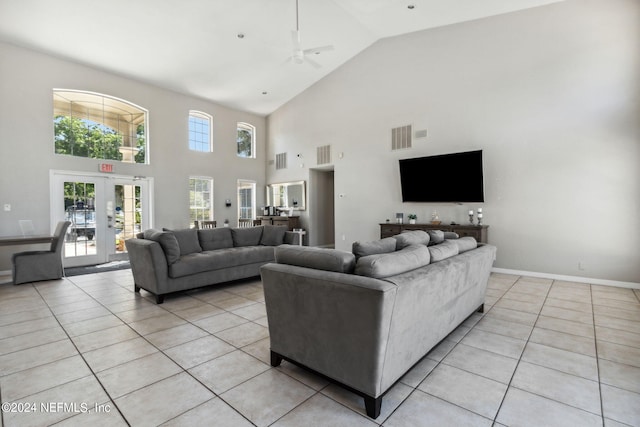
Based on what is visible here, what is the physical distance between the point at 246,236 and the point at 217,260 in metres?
1.06

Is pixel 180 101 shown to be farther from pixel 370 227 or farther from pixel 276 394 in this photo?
pixel 276 394

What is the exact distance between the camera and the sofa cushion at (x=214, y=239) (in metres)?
4.75

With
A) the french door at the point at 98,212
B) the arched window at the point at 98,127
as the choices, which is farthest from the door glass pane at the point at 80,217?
the arched window at the point at 98,127

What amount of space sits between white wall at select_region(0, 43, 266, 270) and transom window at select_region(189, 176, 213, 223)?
16cm

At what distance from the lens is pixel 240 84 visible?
24.5ft

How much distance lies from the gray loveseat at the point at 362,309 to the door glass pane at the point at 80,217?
19.6 ft

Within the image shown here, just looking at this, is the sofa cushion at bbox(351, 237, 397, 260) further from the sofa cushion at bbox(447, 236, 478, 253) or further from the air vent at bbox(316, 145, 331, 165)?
the air vent at bbox(316, 145, 331, 165)

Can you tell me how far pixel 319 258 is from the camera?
2.03m

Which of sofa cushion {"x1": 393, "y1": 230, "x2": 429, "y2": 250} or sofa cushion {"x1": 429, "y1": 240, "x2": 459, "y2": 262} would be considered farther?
sofa cushion {"x1": 393, "y1": 230, "x2": 429, "y2": 250}

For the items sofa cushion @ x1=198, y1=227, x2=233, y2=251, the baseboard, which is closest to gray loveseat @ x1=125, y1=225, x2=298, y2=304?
sofa cushion @ x1=198, y1=227, x2=233, y2=251

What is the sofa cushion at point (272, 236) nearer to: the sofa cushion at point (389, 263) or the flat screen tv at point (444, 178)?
the flat screen tv at point (444, 178)

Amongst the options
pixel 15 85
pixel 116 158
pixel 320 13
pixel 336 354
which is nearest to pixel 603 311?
pixel 336 354

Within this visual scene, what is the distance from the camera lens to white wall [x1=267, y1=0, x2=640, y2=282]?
14.6 ft

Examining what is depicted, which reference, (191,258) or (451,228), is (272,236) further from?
(451,228)
